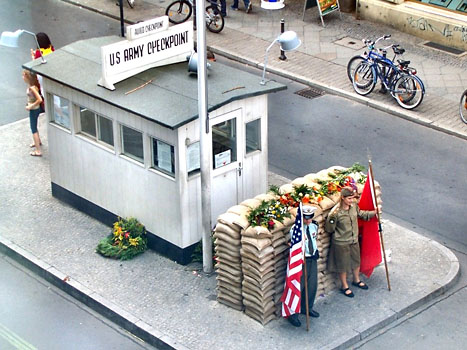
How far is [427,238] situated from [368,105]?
18.8ft

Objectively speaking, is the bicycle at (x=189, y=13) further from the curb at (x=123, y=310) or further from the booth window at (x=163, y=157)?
the curb at (x=123, y=310)

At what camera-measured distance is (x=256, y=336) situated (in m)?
12.0

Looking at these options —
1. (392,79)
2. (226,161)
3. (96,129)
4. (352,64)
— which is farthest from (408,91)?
(96,129)

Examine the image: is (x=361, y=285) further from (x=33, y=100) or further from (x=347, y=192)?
(x=33, y=100)

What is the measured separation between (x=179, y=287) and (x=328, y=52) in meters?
10.7

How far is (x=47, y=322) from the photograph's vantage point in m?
12.6

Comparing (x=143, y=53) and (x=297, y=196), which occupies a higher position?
(x=143, y=53)

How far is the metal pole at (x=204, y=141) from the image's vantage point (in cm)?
1209

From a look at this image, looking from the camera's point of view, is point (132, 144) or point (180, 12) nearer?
point (132, 144)

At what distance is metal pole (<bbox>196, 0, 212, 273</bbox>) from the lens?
1209cm

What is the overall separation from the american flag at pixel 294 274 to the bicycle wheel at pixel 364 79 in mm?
8504

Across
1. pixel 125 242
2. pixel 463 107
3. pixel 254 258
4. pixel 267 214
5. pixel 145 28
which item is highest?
pixel 145 28

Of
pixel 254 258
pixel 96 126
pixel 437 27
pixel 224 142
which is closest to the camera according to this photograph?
pixel 254 258

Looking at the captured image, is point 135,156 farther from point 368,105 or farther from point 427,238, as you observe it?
point 368,105
